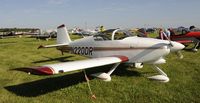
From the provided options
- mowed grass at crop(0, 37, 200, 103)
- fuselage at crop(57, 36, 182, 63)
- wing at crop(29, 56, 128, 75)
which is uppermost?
fuselage at crop(57, 36, 182, 63)

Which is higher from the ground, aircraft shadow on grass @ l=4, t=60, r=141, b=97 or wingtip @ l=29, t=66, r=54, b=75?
wingtip @ l=29, t=66, r=54, b=75

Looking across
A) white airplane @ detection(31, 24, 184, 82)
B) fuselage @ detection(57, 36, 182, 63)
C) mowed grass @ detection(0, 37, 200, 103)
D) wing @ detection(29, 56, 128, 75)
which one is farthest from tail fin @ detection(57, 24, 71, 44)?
wing @ detection(29, 56, 128, 75)

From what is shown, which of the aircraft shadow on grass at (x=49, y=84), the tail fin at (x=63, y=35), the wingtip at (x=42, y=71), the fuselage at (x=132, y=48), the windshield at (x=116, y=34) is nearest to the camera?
the wingtip at (x=42, y=71)

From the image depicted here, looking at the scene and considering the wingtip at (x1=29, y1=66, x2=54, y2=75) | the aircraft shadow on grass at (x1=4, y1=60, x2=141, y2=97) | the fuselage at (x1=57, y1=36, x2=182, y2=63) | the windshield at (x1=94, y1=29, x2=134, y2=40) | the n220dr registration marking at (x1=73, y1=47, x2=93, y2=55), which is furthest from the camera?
the n220dr registration marking at (x1=73, y1=47, x2=93, y2=55)

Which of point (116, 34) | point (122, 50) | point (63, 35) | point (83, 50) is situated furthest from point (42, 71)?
point (63, 35)

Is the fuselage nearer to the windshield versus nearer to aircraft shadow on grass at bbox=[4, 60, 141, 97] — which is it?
the windshield

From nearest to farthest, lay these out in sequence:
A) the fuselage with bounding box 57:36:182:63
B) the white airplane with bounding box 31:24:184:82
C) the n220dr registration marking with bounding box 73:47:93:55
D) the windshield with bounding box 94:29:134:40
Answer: the white airplane with bounding box 31:24:184:82
the fuselage with bounding box 57:36:182:63
the windshield with bounding box 94:29:134:40
the n220dr registration marking with bounding box 73:47:93:55

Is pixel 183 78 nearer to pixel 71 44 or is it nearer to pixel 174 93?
pixel 174 93

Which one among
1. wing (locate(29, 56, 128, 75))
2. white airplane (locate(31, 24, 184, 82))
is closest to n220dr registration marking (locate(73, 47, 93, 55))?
white airplane (locate(31, 24, 184, 82))

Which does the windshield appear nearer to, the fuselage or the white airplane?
the white airplane

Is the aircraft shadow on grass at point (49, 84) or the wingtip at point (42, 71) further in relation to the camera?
the aircraft shadow on grass at point (49, 84)

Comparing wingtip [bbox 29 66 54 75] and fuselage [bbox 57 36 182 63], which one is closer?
wingtip [bbox 29 66 54 75]

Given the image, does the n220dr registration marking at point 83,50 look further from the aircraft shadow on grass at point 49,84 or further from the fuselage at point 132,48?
the aircraft shadow on grass at point 49,84

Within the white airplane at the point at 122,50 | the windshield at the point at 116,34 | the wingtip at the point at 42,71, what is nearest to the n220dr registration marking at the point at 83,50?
the white airplane at the point at 122,50
